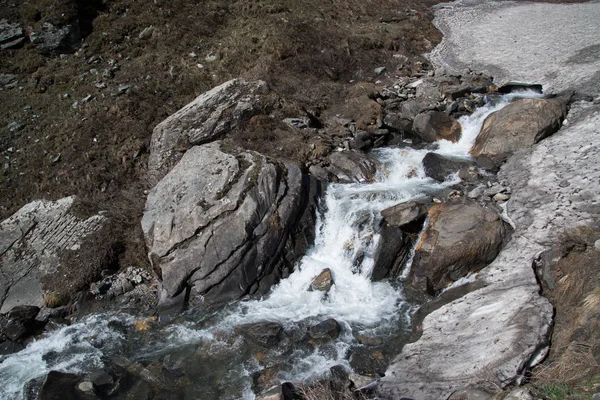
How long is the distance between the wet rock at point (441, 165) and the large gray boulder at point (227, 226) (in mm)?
4051

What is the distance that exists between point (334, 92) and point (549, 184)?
10.3 m

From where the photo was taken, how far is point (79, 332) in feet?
38.8

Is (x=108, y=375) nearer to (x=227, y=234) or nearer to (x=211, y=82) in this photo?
(x=227, y=234)

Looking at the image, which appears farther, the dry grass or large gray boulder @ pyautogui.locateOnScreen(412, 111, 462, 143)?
large gray boulder @ pyautogui.locateOnScreen(412, 111, 462, 143)

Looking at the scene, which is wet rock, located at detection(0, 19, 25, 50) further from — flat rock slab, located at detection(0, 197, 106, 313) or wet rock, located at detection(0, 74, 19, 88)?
flat rock slab, located at detection(0, 197, 106, 313)

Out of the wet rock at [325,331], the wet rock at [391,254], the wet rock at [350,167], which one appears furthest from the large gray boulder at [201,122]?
the wet rock at [325,331]

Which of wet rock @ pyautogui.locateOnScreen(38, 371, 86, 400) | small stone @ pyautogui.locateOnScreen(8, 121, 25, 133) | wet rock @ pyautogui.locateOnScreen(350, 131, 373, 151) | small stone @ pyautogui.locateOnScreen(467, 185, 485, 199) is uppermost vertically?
small stone @ pyautogui.locateOnScreen(467, 185, 485, 199)

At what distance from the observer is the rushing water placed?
10.1m

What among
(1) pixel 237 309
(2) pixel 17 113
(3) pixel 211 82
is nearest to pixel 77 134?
(2) pixel 17 113

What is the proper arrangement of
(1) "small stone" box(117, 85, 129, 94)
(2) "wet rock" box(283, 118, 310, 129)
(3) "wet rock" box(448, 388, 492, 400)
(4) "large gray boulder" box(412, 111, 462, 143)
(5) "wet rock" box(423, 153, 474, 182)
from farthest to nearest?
(1) "small stone" box(117, 85, 129, 94), (2) "wet rock" box(283, 118, 310, 129), (4) "large gray boulder" box(412, 111, 462, 143), (5) "wet rock" box(423, 153, 474, 182), (3) "wet rock" box(448, 388, 492, 400)

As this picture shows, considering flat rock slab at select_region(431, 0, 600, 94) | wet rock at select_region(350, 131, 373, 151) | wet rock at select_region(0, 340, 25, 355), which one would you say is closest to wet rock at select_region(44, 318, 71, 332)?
wet rock at select_region(0, 340, 25, 355)

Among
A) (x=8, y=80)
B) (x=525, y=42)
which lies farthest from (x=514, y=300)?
(x=8, y=80)

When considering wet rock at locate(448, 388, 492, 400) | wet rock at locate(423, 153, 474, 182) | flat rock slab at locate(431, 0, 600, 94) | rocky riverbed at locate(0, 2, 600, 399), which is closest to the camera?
wet rock at locate(448, 388, 492, 400)

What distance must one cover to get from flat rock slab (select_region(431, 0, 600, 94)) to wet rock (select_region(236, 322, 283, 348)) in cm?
1339
